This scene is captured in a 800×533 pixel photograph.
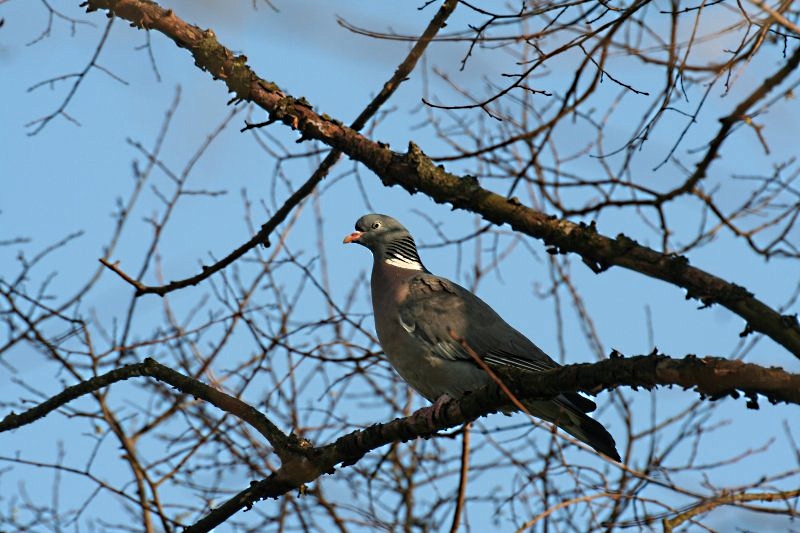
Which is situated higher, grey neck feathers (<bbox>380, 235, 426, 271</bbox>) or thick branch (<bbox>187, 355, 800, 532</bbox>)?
grey neck feathers (<bbox>380, 235, 426, 271</bbox>)

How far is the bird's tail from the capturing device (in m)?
4.62

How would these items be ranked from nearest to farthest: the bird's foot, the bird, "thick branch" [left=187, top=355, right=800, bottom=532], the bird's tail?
"thick branch" [left=187, top=355, right=800, bottom=532] → the bird's foot → the bird's tail → the bird

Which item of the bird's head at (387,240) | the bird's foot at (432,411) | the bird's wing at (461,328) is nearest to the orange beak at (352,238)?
the bird's head at (387,240)

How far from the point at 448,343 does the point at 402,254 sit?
1071mm

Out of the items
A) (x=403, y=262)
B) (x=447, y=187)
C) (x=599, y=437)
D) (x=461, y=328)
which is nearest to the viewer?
(x=447, y=187)

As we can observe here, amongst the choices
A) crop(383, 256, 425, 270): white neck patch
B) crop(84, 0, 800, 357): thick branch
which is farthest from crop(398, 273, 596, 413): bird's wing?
crop(84, 0, 800, 357): thick branch

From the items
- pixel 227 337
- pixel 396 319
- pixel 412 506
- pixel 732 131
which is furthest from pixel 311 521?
pixel 732 131

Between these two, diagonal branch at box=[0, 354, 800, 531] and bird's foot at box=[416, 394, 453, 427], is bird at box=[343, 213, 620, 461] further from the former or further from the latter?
diagonal branch at box=[0, 354, 800, 531]

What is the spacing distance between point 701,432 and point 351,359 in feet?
8.11

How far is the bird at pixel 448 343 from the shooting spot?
481cm

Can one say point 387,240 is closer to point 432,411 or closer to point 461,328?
point 461,328

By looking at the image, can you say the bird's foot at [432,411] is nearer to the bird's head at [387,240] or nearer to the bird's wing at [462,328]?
the bird's wing at [462,328]

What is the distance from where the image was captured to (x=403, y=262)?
6141 mm

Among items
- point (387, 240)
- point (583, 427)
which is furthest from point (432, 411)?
point (387, 240)
